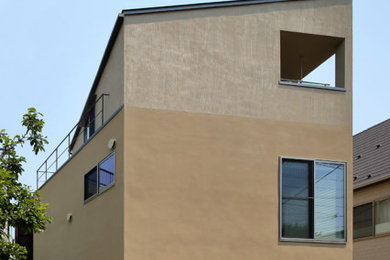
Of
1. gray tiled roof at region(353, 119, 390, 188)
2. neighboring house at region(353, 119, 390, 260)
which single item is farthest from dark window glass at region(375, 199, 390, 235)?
gray tiled roof at region(353, 119, 390, 188)

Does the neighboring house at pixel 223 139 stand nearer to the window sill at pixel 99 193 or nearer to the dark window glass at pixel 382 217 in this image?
the window sill at pixel 99 193

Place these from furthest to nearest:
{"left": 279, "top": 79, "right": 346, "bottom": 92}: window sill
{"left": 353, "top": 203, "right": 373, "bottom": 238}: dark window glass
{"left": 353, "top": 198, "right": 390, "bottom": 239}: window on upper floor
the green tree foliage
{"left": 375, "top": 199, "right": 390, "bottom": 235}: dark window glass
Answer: {"left": 353, "top": 203, "right": 373, "bottom": 238}: dark window glass → {"left": 353, "top": 198, "right": 390, "bottom": 239}: window on upper floor → {"left": 375, "top": 199, "right": 390, "bottom": 235}: dark window glass → {"left": 279, "top": 79, "right": 346, "bottom": 92}: window sill → the green tree foliage

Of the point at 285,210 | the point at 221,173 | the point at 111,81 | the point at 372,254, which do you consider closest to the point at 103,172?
the point at 111,81

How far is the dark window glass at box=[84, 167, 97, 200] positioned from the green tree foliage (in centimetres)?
219

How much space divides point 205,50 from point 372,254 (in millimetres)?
11747

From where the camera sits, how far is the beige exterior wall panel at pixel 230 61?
1223cm

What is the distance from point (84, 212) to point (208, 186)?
4233 mm

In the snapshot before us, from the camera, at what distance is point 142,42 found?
Result: 40.2 feet

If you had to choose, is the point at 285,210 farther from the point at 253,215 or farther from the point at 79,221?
the point at 79,221

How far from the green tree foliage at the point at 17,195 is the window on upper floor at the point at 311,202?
16.1 ft

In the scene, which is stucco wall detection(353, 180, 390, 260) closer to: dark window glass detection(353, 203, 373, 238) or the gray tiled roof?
dark window glass detection(353, 203, 373, 238)

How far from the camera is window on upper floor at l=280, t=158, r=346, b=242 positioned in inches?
496

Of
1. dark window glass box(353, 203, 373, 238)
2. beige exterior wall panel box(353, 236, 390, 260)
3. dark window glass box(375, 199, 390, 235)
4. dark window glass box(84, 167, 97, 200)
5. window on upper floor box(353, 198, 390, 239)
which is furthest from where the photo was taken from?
dark window glass box(353, 203, 373, 238)

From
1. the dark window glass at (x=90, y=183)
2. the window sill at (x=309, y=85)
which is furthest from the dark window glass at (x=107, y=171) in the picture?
the window sill at (x=309, y=85)
